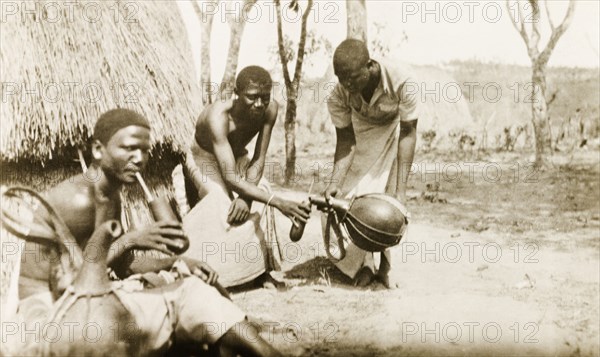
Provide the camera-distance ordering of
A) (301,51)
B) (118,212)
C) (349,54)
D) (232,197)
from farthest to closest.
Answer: (301,51) → (232,197) → (349,54) → (118,212)

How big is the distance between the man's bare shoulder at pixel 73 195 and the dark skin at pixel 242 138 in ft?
4.81

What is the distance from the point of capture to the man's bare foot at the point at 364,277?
464 cm

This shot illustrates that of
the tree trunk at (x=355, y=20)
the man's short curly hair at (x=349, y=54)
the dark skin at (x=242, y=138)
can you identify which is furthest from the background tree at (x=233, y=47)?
the man's short curly hair at (x=349, y=54)

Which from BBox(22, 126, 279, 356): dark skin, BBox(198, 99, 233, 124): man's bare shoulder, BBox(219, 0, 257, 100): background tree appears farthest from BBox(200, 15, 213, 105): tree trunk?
BBox(22, 126, 279, 356): dark skin

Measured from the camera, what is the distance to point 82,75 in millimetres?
4559

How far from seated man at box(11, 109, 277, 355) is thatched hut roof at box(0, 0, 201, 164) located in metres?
1.42

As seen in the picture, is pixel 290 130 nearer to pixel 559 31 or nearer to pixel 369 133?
pixel 559 31

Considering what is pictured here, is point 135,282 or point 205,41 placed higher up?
A: point 205,41

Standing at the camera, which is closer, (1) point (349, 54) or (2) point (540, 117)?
(1) point (349, 54)

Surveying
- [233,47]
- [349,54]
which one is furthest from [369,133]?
[233,47]

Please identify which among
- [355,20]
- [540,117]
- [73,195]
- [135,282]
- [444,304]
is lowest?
[444,304]

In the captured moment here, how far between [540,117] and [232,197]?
6.92m

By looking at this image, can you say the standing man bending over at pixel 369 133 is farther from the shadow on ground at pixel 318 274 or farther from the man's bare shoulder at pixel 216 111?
the man's bare shoulder at pixel 216 111

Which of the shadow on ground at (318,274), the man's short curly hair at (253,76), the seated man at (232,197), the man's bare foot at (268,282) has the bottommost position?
the shadow on ground at (318,274)
